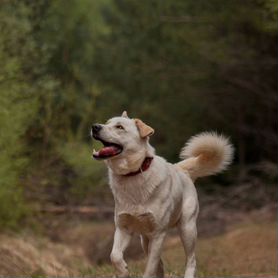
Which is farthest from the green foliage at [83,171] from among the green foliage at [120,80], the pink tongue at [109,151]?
the pink tongue at [109,151]

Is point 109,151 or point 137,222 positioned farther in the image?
point 137,222

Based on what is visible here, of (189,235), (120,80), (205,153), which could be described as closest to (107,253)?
(120,80)

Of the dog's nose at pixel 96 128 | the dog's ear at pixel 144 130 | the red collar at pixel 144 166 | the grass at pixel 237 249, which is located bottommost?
the grass at pixel 237 249

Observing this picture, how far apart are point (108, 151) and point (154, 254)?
1.04 meters

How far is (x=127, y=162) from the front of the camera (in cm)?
827

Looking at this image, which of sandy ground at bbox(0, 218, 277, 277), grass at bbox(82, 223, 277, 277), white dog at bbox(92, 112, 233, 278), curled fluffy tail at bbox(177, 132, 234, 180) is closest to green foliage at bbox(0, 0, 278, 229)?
sandy ground at bbox(0, 218, 277, 277)

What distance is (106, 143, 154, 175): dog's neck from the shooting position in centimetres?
827

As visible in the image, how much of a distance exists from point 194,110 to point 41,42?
9.90 metres

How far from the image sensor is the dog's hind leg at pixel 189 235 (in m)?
8.80

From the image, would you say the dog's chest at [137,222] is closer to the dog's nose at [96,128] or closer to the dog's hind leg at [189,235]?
the dog's hind leg at [189,235]

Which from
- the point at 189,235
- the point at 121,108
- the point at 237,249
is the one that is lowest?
the point at 121,108

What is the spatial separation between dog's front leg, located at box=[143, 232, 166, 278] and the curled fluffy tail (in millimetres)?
1309

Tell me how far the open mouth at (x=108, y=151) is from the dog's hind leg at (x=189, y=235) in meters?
1.06

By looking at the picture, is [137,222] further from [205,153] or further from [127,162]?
[205,153]
